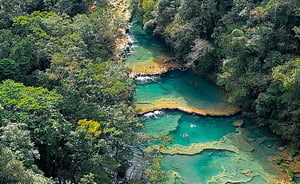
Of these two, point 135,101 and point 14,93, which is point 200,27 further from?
point 14,93

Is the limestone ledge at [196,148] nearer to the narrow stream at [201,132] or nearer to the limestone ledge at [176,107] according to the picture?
the narrow stream at [201,132]

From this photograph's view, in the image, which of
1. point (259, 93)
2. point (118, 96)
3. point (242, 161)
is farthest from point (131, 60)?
point (242, 161)

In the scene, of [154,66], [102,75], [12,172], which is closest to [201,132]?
[102,75]

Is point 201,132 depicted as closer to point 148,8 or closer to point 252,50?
point 252,50

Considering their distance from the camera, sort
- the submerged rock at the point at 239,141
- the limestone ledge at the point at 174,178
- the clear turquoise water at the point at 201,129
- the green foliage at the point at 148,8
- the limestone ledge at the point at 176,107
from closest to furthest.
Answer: the limestone ledge at the point at 174,178
the submerged rock at the point at 239,141
the clear turquoise water at the point at 201,129
the limestone ledge at the point at 176,107
the green foliage at the point at 148,8

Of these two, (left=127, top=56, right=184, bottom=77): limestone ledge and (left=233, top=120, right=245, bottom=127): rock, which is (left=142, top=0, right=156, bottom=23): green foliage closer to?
(left=127, top=56, right=184, bottom=77): limestone ledge

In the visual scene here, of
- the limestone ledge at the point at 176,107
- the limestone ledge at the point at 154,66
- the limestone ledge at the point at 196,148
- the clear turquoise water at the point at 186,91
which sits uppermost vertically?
the limestone ledge at the point at 154,66

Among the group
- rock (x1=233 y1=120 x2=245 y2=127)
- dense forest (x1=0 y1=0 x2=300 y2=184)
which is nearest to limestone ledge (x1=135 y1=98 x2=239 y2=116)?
rock (x1=233 y1=120 x2=245 y2=127)

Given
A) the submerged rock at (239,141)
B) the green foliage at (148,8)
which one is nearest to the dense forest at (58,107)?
the submerged rock at (239,141)
